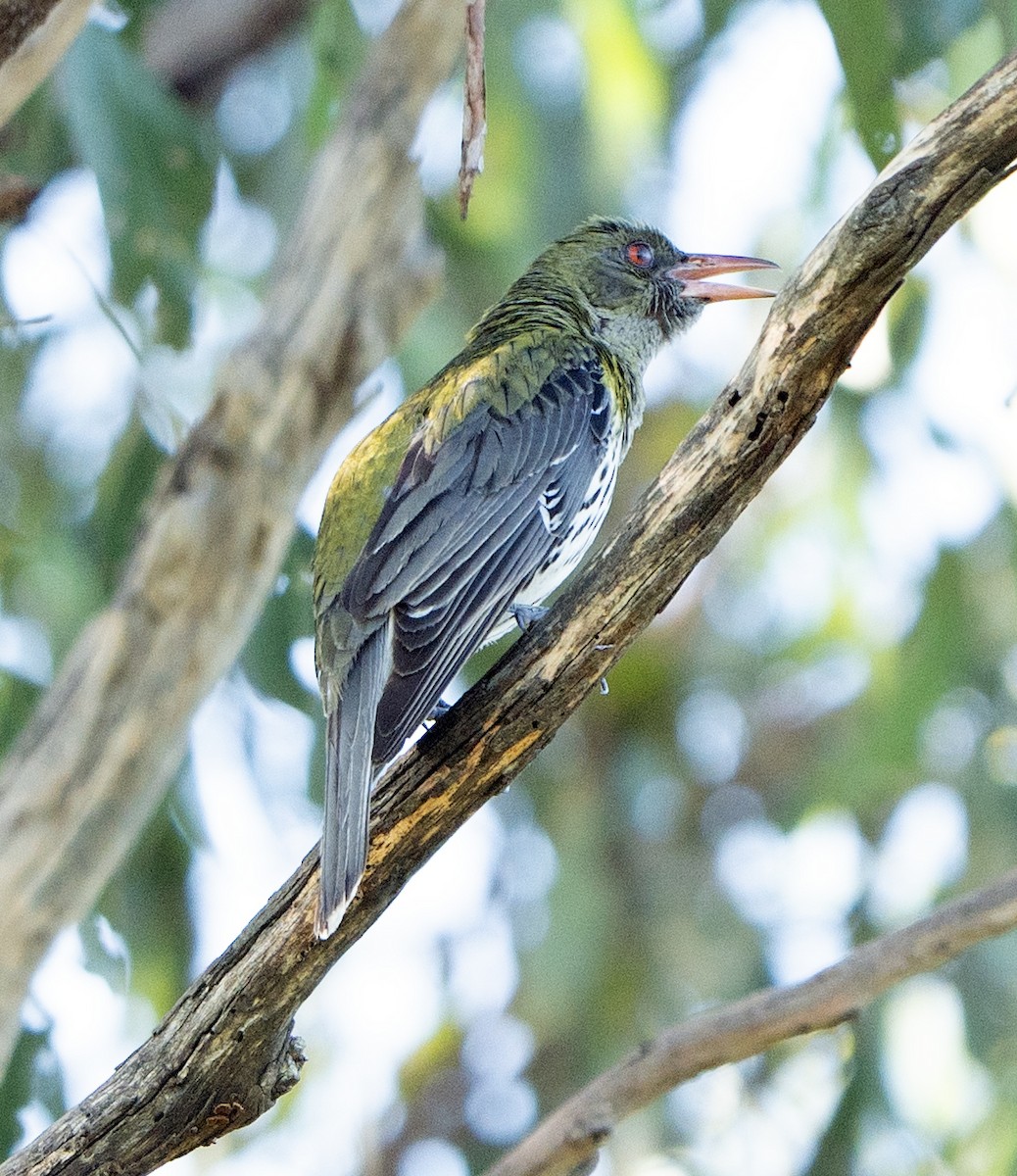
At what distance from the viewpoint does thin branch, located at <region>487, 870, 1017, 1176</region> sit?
163 inches

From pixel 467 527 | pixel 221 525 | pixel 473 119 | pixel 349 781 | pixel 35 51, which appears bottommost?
pixel 349 781

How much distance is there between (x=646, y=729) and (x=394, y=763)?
5412 mm

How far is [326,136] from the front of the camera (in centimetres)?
632

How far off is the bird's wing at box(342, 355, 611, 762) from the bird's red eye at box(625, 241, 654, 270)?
979 millimetres

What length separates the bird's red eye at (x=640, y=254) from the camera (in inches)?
223

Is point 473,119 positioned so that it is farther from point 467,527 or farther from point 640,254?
point 640,254

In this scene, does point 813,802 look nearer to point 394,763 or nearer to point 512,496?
point 512,496

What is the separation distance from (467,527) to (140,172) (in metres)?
2.24

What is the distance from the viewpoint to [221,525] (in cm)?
531

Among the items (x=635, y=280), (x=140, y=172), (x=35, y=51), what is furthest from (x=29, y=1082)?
(x=635, y=280)

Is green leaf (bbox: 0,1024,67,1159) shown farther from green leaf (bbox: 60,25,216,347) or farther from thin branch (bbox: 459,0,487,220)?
thin branch (bbox: 459,0,487,220)

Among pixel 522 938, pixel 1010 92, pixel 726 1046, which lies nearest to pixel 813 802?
pixel 522 938

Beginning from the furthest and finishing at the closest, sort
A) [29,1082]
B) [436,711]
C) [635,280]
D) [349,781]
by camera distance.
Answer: [635,280]
[29,1082]
[436,711]
[349,781]

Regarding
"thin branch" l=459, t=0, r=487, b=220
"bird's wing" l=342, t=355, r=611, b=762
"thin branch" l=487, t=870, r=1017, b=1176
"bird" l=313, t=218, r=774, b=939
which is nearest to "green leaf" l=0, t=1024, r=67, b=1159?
"thin branch" l=487, t=870, r=1017, b=1176
